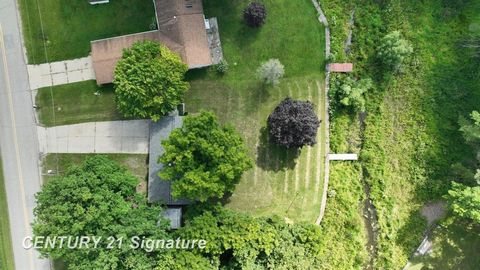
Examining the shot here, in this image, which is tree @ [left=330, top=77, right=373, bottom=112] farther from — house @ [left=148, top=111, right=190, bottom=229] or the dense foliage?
house @ [left=148, top=111, right=190, bottom=229]

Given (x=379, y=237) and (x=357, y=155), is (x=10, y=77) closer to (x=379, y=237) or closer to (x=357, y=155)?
(x=357, y=155)

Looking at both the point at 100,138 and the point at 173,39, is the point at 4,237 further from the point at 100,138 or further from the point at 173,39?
the point at 173,39

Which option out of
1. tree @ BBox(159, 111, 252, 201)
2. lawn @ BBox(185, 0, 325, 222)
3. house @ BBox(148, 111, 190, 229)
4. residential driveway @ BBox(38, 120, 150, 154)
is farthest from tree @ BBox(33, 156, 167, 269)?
lawn @ BBox(185, 0, 325, 222)

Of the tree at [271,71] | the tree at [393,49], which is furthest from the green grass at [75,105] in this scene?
the tree at [393,49]

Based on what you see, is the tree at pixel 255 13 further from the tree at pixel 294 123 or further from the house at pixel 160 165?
the house at pixel 160 165

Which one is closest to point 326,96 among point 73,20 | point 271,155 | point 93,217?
point 271,155

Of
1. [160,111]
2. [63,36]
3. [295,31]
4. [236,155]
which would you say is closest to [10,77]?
[63,36]
